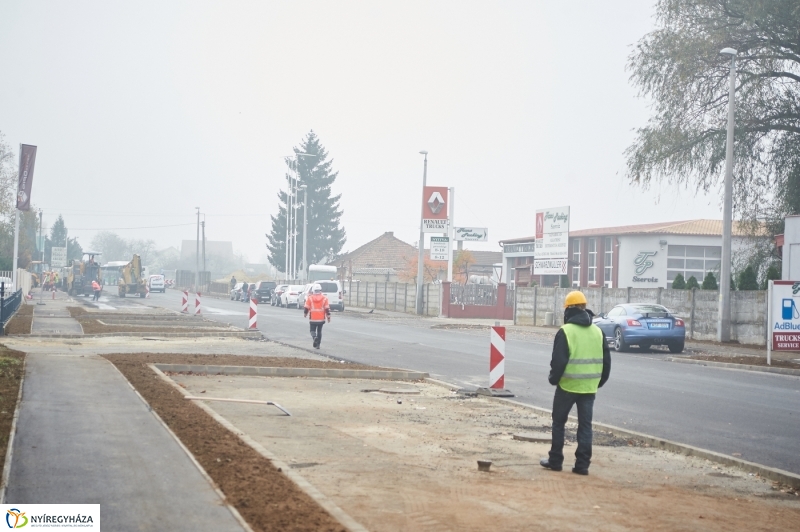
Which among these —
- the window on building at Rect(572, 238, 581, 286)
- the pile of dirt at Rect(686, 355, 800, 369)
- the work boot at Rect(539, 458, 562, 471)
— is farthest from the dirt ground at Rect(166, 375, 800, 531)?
the window on building at Rect(572, 238, 581, 286)

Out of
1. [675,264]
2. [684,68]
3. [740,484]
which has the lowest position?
[740,484]

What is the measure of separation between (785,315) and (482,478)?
17.3 m

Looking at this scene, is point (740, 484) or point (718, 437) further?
point (718, 437)

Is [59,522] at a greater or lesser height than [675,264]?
lesser

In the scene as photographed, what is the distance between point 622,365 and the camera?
22391mm

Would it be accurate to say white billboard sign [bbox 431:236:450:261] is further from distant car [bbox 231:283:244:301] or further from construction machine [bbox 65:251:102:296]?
construction machine [bbox 65:251:102:296]

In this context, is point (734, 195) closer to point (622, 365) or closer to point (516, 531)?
point (622, 365)

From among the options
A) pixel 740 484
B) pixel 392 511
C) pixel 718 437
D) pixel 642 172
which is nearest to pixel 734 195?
pixel 642 172

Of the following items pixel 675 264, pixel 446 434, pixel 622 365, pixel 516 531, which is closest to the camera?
pixel 516 531

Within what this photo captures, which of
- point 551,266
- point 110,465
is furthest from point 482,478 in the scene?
point 551,266

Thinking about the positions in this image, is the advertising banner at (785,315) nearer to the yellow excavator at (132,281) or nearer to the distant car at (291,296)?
the distant car at (291,296)

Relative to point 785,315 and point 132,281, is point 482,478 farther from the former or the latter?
point 132,281

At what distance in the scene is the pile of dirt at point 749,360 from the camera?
22.8m

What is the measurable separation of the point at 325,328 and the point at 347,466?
2796 cm
